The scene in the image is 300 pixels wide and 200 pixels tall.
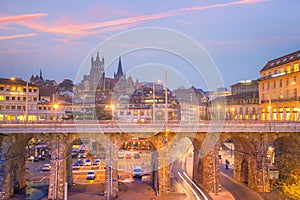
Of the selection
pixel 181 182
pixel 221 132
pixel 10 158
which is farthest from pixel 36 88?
pixel 221 132

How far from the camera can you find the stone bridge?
3419 cm

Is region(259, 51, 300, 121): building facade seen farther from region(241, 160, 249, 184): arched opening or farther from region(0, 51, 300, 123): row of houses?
region(241, 160, 249, 184): arched opening

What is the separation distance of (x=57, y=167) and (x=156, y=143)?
12.7m

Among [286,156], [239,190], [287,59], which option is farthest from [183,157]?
[287,59]

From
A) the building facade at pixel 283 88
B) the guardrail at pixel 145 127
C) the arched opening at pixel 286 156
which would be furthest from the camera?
the building facade at pixel 283 88

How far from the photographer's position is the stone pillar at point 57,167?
3428cm

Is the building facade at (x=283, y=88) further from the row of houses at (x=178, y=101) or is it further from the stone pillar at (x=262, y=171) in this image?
the stone pillar at (x=262, y=171)

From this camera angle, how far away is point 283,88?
5584 cm

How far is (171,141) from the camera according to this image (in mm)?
36906

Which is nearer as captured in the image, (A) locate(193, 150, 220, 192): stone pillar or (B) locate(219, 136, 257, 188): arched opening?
(A) locate(193, 150, 220, 192): stone pillar

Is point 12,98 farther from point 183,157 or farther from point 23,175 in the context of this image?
point 183,157

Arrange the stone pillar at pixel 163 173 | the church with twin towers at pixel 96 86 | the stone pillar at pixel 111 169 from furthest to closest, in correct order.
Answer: the church with twin towers at pixel 96 86
the stone pillar at pixel 163 173
the stone pillar at pixel 111 169

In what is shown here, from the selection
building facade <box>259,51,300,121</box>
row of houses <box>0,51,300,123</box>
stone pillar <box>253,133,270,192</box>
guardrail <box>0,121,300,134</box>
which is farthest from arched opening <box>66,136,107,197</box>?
building facade <box>259,51,300,121</box>

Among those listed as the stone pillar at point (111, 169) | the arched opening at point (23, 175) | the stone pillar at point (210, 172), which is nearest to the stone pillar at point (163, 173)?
the stone pillar at point (210, 172)
